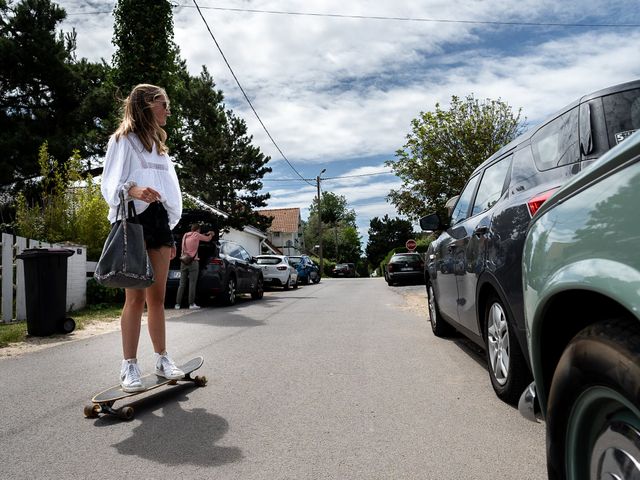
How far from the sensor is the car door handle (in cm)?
391

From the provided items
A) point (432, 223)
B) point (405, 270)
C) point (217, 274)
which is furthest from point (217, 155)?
point (432, 223)

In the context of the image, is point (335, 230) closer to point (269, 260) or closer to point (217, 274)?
point (269, 260)

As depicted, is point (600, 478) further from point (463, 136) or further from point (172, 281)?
point (463, 136)

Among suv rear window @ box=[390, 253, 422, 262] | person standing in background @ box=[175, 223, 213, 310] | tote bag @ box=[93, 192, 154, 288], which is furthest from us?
suv rear window @ box=[390, 253, 422, 262]

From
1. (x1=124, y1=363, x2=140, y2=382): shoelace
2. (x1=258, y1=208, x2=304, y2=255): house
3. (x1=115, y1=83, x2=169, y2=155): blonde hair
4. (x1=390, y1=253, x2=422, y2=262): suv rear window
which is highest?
(x1=258, y1=208, x2=304, y2=255): house

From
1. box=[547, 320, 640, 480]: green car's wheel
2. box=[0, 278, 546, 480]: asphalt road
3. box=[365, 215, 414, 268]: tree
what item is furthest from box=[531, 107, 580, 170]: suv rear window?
box=[365, 215, 414, 268]: tree

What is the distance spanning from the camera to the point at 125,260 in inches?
132

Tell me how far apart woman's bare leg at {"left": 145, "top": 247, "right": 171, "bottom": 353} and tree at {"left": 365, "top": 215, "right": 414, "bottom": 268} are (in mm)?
74485

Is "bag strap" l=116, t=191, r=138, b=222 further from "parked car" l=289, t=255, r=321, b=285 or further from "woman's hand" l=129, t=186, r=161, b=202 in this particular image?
"parked car" l=289, t=255, r=321, b=285

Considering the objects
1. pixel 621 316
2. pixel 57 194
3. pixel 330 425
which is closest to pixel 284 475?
pixel 330 425

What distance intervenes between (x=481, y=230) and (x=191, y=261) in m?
8.24

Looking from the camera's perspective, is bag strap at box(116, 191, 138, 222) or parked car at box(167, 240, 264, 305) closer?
bag strap at box(116, 191, 138, 222)

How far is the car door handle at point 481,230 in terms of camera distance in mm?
3908

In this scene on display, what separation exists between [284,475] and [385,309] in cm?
886
